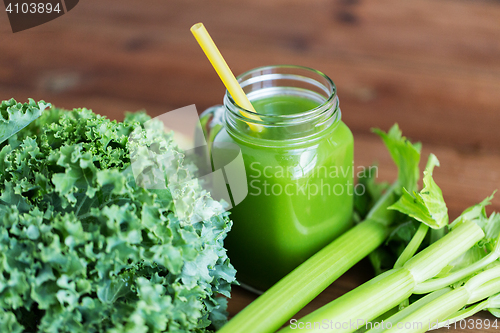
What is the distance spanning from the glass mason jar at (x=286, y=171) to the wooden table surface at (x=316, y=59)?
530mm

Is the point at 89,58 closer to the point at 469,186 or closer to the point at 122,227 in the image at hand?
the point at 122,227

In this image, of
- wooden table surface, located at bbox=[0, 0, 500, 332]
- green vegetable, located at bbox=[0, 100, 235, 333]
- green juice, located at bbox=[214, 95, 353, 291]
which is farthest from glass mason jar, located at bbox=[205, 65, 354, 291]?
wooden table surface, located at bbox=[0, 0, 500, 332]

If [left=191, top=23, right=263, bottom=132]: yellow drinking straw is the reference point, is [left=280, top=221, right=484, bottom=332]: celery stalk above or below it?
below

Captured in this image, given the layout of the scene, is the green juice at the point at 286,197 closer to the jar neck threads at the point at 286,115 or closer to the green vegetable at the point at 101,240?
the jar neck threads at the point at 286,115

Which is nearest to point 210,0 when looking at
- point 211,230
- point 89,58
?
point 89,58

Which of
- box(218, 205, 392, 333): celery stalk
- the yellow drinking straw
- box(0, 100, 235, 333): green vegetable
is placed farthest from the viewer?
the yellow drinking straw

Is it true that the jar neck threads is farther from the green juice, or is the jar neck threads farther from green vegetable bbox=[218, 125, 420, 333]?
green vegetable bbox=[218, 125, 420, 333]

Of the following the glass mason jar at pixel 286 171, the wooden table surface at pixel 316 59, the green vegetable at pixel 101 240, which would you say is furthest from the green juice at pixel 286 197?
the wooden table surface at pixel 316 59

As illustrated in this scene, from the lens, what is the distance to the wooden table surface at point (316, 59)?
6.74 feet

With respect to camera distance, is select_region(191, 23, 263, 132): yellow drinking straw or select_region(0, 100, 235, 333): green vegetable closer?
select_region(0, 100, 235, 333): green vegetable

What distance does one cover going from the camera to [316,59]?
2471 millimetres

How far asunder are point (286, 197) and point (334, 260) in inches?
8.8

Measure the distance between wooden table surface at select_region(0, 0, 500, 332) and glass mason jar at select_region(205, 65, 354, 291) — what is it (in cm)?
53

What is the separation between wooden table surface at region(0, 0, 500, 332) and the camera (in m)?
2.05
